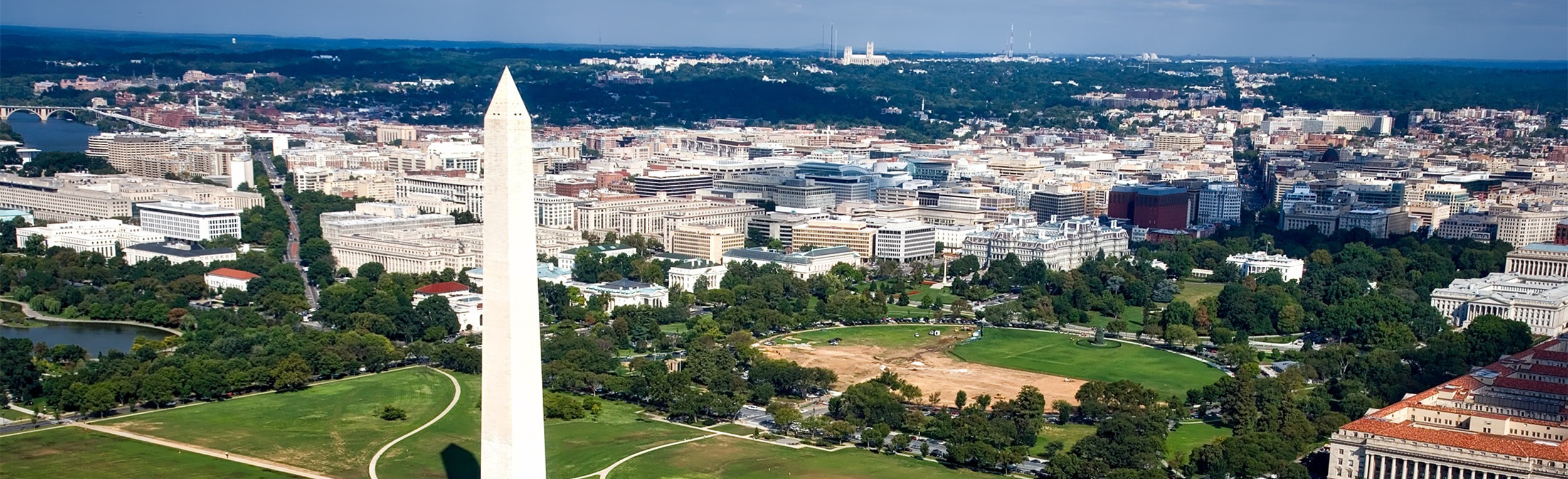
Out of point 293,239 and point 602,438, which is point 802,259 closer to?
point 293,239

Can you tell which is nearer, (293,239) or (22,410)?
(22,410)

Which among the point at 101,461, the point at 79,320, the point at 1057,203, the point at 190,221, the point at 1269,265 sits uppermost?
the point at 1057,203

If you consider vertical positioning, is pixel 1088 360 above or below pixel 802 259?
below

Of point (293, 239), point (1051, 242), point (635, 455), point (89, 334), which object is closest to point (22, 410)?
point (89, 334)

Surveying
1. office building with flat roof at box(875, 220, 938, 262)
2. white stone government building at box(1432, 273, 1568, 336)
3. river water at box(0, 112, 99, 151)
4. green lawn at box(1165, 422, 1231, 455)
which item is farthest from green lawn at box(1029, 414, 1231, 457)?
river water at box(0, 112, 99, 151)

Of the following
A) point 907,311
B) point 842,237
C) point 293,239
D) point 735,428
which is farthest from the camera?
point 293,239

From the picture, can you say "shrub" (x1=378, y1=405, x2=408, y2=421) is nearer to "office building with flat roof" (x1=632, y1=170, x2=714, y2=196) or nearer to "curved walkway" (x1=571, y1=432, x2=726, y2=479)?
"curved walkway" (x1=571, y1=432, x2=726, y2=479)

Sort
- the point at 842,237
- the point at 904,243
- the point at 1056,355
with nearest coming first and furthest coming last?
the point at 1056,355 → the point at 904,243 → the point at 842,237
